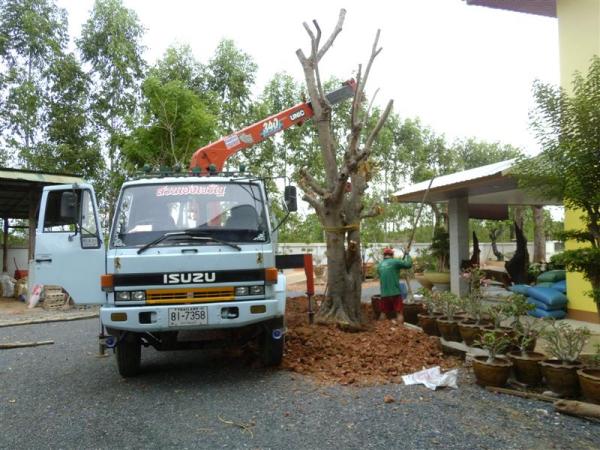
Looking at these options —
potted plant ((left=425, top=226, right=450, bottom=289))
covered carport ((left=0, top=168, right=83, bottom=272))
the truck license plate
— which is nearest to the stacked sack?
potted plant ((left=425, top=226, right=450, bottom=289))

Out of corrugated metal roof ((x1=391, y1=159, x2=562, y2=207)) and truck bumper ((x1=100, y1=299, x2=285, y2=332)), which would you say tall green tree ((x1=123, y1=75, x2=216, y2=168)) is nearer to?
corrugated metal roof ((x1=391, y1=159, x2=562, y2=207))

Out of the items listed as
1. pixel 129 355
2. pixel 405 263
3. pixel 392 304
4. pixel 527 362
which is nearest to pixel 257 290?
pixel 129 355

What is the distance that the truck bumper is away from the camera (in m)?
4.80

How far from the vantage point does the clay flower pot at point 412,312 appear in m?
8.15

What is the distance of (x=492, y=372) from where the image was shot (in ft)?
15.4

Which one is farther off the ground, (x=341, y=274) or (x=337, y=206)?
(x=337, y=206)

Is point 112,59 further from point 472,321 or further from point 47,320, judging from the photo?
point 472,321

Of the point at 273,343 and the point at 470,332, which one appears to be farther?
the point at 470,332

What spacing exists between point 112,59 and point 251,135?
13.4m

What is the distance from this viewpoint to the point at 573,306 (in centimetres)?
808

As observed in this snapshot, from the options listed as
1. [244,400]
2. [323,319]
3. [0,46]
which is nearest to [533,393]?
[244,400]

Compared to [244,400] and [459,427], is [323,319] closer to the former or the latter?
[244,400]

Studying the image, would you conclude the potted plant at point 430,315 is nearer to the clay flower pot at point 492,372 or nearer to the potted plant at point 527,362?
the potted plant at point 527,362

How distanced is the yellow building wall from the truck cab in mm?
5188
